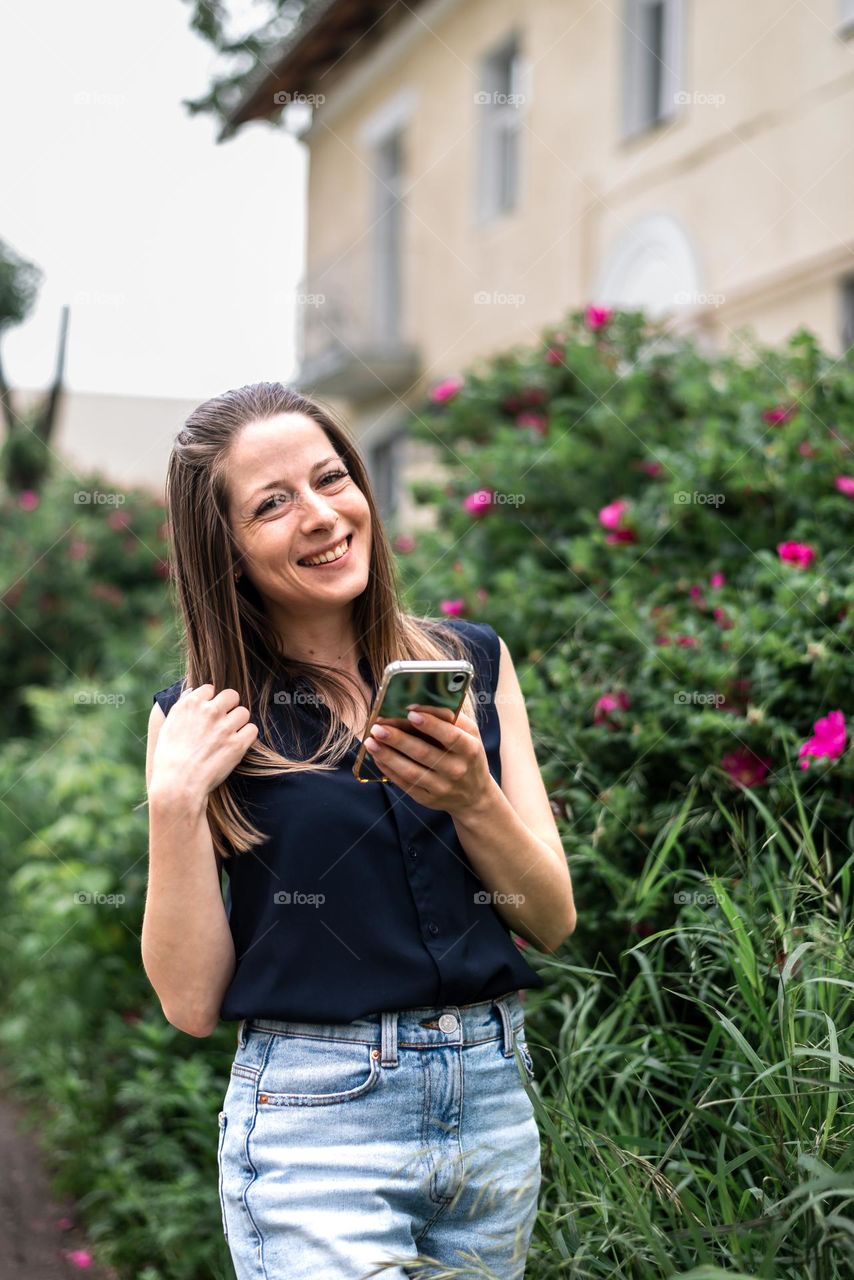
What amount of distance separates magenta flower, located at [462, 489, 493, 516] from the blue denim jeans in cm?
290

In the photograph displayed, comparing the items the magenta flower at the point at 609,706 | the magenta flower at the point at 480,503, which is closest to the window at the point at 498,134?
the magenta flower at the point at 480,503

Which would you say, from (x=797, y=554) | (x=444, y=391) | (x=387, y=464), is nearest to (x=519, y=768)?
(x=797, y=554)

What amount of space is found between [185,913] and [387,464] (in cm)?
1304

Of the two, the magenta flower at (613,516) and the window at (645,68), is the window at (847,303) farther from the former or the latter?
the magenta flower at (613,516)

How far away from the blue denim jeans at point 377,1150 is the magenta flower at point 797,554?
1.85 metres

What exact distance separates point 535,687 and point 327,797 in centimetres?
153

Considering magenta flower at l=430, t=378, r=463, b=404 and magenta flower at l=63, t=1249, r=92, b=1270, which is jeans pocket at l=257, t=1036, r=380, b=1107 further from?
magenta flower at l=430, t=378, r=463, b=404

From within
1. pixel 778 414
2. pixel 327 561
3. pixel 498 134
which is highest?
pixel 498 134

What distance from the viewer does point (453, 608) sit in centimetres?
385

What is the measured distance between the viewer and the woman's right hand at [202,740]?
1706 millimetres

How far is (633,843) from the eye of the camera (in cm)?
290

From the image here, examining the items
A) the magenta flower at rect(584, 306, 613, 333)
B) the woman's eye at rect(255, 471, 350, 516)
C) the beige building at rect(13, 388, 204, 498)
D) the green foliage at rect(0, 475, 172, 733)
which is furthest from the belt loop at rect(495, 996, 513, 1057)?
the beige building at rect(13, 388, 204, 498)

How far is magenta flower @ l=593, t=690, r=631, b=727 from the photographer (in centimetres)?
312

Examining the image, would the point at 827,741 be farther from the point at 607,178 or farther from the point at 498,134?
the point at 498,134
